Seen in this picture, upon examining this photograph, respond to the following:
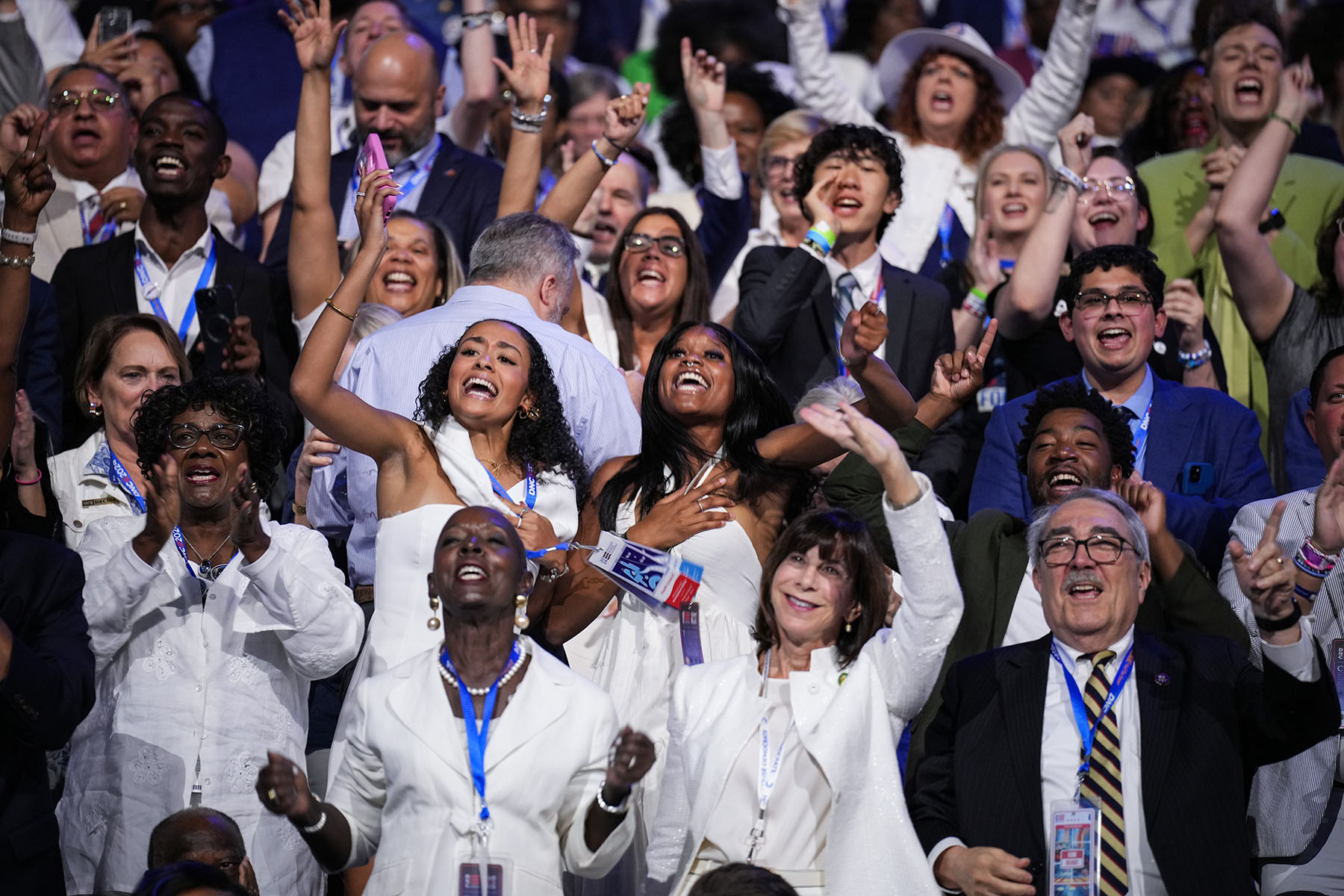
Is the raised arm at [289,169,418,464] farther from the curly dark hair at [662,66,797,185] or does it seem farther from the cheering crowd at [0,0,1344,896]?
the curly dark hair at [662,66,797,185]

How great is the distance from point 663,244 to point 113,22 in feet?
10.4

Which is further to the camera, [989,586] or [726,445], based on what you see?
[726,445]

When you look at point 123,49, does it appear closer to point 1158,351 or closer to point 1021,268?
point 1021,268

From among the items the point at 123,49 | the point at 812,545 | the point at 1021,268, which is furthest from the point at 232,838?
the point at 123,49

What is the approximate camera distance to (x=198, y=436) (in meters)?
5.01

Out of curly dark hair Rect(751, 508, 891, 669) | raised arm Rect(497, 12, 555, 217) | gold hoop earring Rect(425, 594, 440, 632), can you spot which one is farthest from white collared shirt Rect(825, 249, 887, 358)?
gold hoop earring Rect(425, 594, 440, 632)

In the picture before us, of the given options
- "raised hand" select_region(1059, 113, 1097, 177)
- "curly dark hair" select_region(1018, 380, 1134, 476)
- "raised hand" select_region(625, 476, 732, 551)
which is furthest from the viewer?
"raised hand" select_region(1059, 113, 1097, 177)

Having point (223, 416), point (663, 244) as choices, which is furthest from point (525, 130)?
point (223, 416)

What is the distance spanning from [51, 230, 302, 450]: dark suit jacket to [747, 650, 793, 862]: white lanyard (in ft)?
9.36

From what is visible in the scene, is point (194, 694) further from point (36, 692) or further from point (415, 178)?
point (415, 178)

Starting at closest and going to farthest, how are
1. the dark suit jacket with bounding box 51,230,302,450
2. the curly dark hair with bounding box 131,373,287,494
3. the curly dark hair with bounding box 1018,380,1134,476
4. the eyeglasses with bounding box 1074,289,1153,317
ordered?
1. the curly dark hair with bounding box 131,373,287,494
2. the curly dark hair with bounding box 1018,380,1134,476
3. the eyeglasses with bounding box 1074,289,1153,317
4. the dark suit jacket with bounding box 51,230,302,450

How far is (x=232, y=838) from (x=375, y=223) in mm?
1744

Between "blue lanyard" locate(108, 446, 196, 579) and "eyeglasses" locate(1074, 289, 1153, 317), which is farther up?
"eyeglasses" locate(1074, 289, 1153, 317)

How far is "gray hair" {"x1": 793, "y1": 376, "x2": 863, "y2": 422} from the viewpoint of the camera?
5.37 metres
